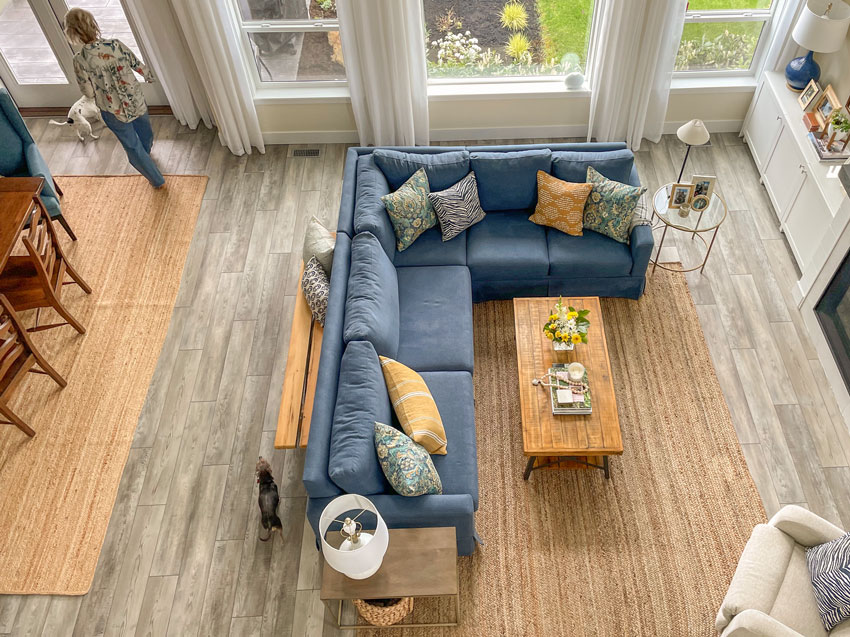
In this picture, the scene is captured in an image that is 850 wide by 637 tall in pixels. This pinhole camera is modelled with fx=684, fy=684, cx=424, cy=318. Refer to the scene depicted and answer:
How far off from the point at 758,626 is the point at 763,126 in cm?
402

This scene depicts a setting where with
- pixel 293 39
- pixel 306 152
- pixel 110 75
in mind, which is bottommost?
pixel 306 152

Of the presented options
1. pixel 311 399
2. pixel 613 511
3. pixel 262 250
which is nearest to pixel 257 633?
pixel 311 399

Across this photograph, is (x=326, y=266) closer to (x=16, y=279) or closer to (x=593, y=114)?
(x=16, y=279)

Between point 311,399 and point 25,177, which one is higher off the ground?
point 25,177

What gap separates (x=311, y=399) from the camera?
3963 millimetres

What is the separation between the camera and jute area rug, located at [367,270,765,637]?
355cm

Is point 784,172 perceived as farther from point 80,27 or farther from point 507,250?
point 80,27

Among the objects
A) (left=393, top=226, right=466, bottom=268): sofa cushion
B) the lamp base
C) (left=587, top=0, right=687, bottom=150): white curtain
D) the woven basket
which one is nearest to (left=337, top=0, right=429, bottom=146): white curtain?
(left=587, top=0, right=687, bottom=150): white curtain

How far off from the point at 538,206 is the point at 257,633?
3.13 m

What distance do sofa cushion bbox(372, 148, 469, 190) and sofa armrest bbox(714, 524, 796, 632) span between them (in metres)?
2.83

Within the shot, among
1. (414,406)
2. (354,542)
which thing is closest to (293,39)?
(414,406)

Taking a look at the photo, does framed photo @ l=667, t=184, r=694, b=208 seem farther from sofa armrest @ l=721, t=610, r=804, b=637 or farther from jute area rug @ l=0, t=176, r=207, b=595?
jute area rug @ l=0, t=176, r=207, b=595

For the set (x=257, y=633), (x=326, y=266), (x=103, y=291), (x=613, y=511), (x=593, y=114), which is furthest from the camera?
(x=593, y=114)

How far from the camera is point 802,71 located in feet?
16.6
